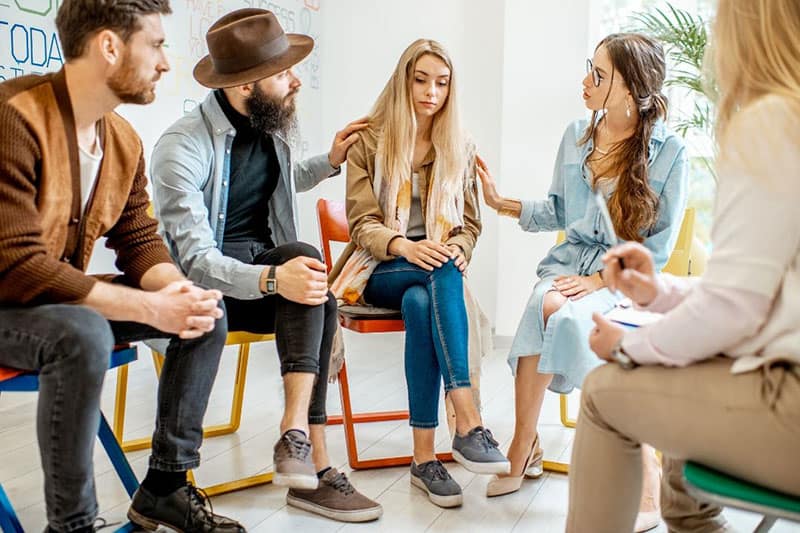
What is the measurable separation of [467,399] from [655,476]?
537mm

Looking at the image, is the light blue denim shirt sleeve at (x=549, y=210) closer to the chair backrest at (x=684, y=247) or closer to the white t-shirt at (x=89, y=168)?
the chair backrest at (x=684, y=247)

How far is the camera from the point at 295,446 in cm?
199

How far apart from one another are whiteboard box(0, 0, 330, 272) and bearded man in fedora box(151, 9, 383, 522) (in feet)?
0.80

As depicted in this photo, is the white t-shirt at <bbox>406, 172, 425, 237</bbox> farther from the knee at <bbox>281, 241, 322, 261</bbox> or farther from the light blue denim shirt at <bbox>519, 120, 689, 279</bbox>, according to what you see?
the knee at <bbox>281, 241, 322, 261</bbox>

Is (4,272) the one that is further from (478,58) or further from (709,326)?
(478,58)

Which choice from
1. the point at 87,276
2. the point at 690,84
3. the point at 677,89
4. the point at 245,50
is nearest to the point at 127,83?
the point at 87,276

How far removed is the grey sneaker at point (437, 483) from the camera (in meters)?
2.17

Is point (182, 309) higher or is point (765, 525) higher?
point (182, 309)

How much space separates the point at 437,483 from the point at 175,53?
7.43 ft

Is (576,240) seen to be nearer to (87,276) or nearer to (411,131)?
(411,131)

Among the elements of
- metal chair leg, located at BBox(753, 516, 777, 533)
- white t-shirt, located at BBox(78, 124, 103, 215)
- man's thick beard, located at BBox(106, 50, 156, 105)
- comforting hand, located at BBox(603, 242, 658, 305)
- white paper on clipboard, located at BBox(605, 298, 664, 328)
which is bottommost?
metal chair leg, located at BBox(753, 516, 777, 533)

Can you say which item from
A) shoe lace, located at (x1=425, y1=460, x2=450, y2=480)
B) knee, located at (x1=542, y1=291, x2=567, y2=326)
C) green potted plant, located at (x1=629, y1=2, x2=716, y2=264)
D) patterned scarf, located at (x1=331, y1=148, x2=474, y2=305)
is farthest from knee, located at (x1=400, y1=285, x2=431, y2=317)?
green potted plant, located at (x1=629, y1=2, x2=716, y2=264)

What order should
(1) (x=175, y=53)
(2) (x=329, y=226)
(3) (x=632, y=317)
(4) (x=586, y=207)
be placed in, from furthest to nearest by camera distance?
(1) (x=175, y=53)
(2) (x=329, y=226)
(4) (x=586, y=207)
(3) (x=632, y=317)

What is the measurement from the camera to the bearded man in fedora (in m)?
2.06
